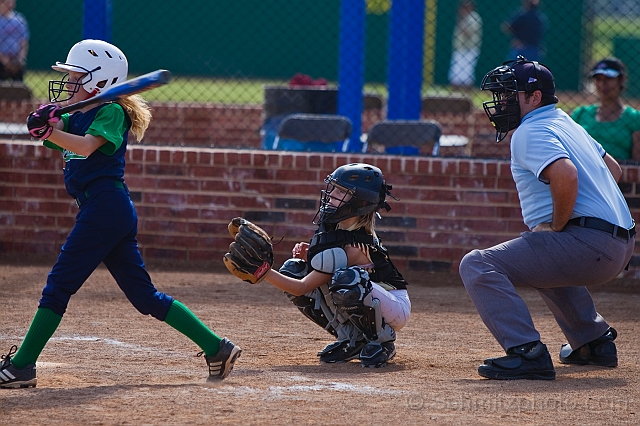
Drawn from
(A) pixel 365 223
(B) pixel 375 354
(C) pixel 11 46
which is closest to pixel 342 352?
(B) pixel 375 354

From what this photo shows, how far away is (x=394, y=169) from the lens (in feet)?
24.0

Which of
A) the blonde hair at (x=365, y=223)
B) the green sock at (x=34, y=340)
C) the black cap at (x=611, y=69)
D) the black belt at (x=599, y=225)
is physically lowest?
the green sock at (x=34, y=340)

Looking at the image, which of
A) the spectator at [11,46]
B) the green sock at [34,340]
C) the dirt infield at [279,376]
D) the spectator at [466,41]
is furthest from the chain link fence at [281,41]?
the green sock at [34,340]

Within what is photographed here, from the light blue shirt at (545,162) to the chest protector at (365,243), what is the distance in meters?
0.76

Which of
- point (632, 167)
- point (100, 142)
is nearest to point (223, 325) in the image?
point (100, 142)

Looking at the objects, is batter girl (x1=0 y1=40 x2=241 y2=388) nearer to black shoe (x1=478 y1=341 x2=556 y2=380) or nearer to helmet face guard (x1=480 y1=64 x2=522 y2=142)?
black shoe (x1=478 y1=341 x2=556 y2=380)

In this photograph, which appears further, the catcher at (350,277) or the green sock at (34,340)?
the catcher at (350,277)

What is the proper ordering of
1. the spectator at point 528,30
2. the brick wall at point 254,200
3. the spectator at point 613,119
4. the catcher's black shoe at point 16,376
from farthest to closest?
the spectator at point 528,30, the brick wall at point 254,200, the spectator at point 613,119, the catcher's black shoe at point 16,376

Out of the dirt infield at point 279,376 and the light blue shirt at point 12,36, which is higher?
the light blue shirt at point 12,36

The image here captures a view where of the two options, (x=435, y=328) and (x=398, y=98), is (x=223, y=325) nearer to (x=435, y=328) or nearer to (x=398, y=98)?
(x=435, y=328)

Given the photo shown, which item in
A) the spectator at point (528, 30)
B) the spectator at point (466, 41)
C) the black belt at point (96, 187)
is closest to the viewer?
the black belt at point (96, 187)

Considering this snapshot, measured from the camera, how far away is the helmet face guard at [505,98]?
14.9 feet

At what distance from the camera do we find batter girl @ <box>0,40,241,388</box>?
4.01 m

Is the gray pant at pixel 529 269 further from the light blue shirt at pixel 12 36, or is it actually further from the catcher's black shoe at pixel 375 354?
the light blue shirt at pixel 12 36
